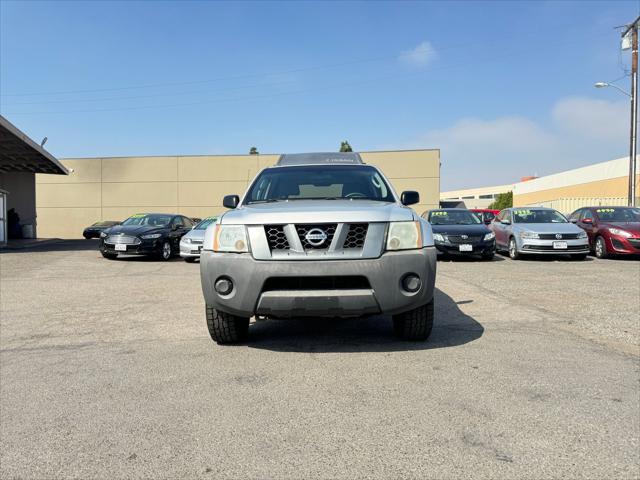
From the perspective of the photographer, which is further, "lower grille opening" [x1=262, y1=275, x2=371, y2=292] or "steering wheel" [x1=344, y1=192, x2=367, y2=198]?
"steering wheel" [x1=344, y1=192, x2=367, y2=198]

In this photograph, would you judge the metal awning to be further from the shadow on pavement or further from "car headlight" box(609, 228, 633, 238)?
"car headlight" box(609, 228, 633, 238)

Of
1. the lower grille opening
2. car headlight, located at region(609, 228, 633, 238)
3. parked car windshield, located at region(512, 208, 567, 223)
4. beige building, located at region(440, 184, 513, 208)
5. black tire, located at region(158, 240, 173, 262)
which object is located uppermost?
beige building, located at region(440, 184, 513, 208)

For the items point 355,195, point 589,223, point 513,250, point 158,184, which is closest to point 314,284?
point 355,195

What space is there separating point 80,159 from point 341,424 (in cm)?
3100

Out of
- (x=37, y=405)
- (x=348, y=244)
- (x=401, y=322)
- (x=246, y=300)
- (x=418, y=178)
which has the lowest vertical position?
(x=37, y=405)

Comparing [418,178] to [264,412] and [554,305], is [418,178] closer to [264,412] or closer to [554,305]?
[554,305]

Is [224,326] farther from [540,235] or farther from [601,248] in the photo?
[601,248]

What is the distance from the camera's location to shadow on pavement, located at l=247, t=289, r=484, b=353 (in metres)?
4.20

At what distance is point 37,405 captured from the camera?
3070 mm

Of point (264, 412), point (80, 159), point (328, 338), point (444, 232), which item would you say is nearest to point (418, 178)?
point (444, 232)

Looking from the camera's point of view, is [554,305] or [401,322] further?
[554,305]

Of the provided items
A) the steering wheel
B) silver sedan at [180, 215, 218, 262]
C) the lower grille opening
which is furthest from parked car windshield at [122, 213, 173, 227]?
the lower grille opening

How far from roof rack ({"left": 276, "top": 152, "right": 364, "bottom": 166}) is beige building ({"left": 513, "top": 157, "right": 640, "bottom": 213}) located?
2641cm

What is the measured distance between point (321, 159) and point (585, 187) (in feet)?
142
